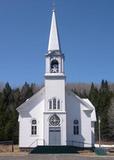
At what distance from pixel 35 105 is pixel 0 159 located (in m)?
18.5

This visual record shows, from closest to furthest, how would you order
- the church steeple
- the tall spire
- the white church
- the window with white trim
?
the white church < the window with white trim < the church steeple < the tall spire

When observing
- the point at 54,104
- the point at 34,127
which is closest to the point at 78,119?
the point at 54,104

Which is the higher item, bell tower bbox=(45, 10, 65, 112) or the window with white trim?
bell tower bbox=(45, 10, 65, 112)

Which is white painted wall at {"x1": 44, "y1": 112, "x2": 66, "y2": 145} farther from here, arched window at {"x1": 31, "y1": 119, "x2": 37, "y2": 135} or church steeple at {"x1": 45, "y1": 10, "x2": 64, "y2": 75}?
church steeple at {"x1": 45, "y1": 10, "x2": 64, "y2": 75}

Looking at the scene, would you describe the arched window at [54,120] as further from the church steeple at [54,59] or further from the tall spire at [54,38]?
the tall spire at [54,38]

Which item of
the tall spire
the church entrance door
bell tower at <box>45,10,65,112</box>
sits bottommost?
the church entrance door

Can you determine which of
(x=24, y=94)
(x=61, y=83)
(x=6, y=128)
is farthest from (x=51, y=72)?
(x=24, y=94)

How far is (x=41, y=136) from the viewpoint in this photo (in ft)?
162

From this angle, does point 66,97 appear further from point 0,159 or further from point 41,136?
point 0,159

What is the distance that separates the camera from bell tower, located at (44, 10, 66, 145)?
48.4 m

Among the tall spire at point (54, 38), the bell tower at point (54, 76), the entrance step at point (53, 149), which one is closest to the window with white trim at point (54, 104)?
the bell tower at point (54, 76)

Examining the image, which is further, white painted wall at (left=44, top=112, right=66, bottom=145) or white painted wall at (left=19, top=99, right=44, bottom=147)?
white painted wall at (left=19, top=99, right=44, bottom=147)

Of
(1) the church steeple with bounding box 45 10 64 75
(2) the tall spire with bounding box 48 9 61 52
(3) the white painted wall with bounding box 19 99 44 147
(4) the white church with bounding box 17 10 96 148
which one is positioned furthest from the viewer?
(2) the tall spire with bounding box 48 9 61 52

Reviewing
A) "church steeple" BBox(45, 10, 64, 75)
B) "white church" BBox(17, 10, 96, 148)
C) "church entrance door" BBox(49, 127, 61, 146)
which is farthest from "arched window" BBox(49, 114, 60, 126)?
"church steeple" BBox(45, 10, 64, 75)
